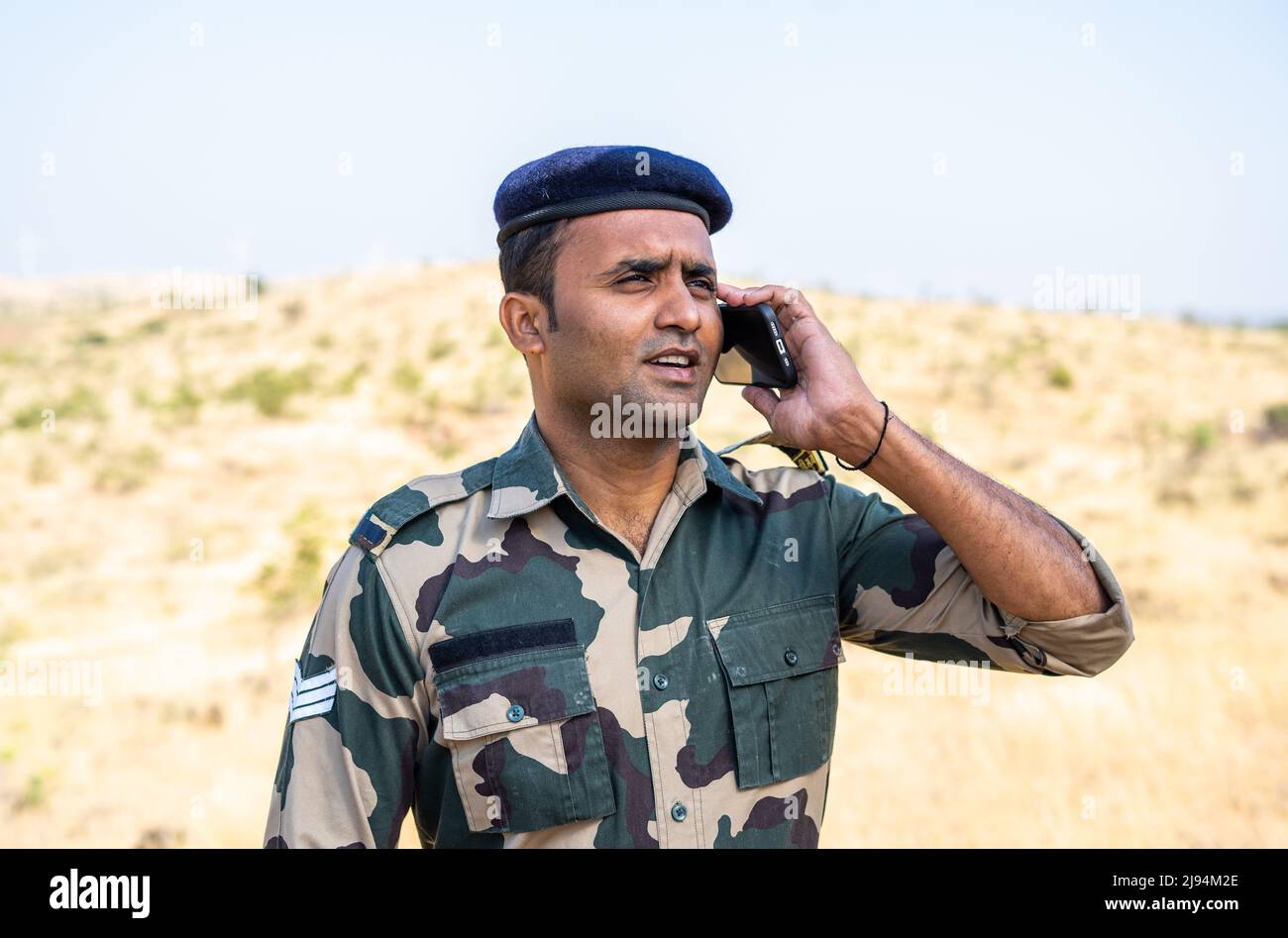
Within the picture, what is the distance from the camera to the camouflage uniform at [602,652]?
2.30 metres

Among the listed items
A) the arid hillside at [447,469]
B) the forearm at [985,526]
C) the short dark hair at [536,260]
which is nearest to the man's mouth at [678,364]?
the short dark hair at [536,260]

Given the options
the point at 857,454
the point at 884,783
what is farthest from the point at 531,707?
the point at 884,783

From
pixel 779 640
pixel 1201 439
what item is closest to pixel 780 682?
pixel 779 640

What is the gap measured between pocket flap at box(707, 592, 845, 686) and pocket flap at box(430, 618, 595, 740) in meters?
0.32

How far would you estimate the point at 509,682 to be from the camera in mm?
2352

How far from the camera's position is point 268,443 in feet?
70.2

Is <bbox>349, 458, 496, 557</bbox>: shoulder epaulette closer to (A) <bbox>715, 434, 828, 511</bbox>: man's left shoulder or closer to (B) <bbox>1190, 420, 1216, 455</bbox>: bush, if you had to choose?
(A) <bbox>715, 434, 828, 511</bbox>: man's left shoulder

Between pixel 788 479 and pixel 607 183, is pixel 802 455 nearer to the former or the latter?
pixel 788 479

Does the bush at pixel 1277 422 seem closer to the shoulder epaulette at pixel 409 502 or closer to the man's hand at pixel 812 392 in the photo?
the man's hand at pixel 812 392

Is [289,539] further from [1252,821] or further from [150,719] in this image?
[1252,821]

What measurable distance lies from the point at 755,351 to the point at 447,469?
57.9ft

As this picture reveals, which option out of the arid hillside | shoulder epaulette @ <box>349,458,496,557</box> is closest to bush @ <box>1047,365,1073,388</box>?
the arid hillside

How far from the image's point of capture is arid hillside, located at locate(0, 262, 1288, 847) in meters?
7.65

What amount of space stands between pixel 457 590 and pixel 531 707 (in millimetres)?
290
